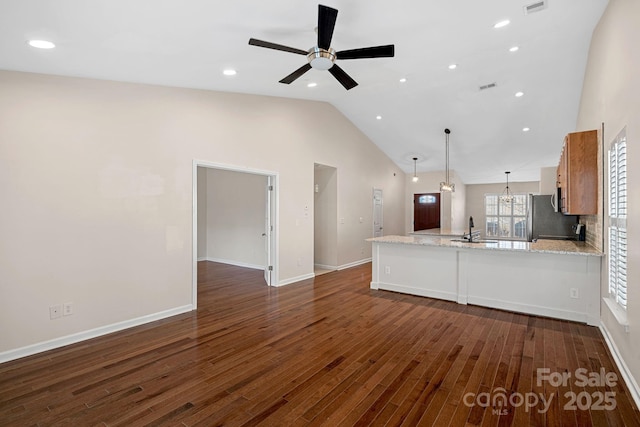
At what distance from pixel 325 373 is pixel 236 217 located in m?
5.51

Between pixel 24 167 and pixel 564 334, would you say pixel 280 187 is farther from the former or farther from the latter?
pixel 564 334

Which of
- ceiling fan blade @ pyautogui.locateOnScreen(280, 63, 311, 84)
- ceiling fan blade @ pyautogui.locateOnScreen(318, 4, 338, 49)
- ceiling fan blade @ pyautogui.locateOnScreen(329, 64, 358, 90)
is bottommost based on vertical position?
ceiling fan blade @ pyautogui.locateOnScreen(329, 64, 358, 90)

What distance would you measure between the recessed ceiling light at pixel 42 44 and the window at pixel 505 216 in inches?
479

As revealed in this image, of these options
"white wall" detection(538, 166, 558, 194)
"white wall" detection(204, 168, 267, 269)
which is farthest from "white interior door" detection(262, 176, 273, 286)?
"white wall" detection(538, 166, 558, 194)

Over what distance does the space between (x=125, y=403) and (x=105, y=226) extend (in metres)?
1.97

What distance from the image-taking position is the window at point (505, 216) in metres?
11.1

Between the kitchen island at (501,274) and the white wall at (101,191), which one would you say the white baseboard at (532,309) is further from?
the white wall at (101,191)

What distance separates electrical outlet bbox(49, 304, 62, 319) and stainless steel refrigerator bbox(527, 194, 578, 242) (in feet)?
24.2

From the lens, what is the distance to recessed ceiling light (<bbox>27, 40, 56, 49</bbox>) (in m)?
2.48

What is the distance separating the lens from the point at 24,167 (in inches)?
116

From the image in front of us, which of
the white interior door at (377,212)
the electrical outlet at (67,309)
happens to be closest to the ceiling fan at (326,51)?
the electrical outlet at (67,309)

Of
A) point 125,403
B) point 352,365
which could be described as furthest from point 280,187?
point 125,403

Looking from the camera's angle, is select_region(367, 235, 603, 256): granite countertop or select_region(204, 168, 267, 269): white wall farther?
select_region(204, 168, 267, 269): white wall

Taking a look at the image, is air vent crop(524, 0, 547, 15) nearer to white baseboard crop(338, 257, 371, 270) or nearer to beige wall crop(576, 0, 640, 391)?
beige wall crop(576, 0, 640, 391)
